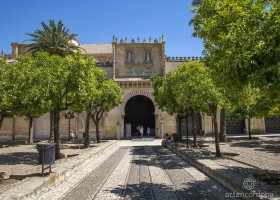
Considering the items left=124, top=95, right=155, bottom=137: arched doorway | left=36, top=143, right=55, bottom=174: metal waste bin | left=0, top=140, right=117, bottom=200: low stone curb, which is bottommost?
left=0, top=140, right=117, bottom=200: low stone curb

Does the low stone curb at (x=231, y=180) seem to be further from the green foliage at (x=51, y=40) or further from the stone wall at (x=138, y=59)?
the stone wall at (x=138, y=59)

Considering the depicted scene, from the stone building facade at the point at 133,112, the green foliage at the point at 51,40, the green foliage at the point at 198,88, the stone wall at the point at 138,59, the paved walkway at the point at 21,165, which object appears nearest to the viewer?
the paved walkway at the point at 21,165

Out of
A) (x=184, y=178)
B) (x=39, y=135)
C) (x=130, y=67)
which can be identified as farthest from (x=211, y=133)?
(x=184, y=178)

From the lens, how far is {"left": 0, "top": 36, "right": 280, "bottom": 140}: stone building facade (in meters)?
32.9

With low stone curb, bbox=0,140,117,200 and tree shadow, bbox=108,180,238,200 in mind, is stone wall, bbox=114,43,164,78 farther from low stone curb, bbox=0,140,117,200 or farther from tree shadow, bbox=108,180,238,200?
tree shadow, bbox=108,180,238,200

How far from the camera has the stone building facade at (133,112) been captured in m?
32.9

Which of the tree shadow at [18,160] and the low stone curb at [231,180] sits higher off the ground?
the low stone curb at [231,180]

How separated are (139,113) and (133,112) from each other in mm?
834

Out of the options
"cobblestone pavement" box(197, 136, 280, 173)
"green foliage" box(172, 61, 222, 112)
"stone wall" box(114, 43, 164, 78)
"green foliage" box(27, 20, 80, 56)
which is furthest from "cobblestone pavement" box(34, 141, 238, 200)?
"stone wall" box(114, 43, 164, 78)

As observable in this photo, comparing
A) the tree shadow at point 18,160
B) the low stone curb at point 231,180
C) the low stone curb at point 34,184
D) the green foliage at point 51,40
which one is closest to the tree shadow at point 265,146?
the low stone curb at point 231,180

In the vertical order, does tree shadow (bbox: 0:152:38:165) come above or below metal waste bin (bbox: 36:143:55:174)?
below

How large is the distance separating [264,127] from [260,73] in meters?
33.0

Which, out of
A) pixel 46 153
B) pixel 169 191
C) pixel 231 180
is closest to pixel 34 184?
pixel 46 153

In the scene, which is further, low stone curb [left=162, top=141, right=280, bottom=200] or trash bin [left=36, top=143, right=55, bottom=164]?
trash bin [left=36, top=143, right=55, bottom=164]
